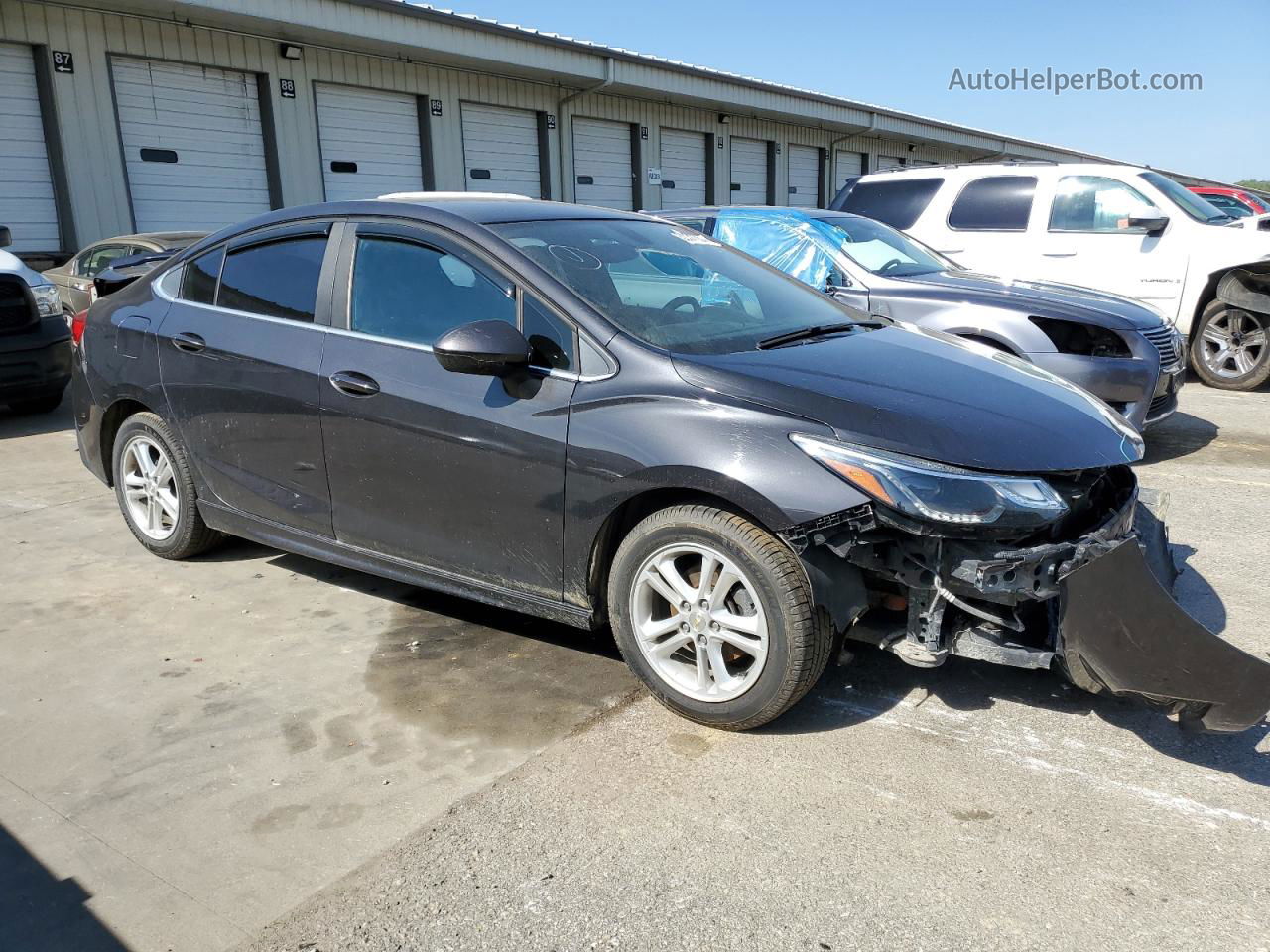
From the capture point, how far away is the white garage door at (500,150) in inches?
653

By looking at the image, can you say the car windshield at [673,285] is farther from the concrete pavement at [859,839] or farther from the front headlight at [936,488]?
the concrete pavement at [859,839]

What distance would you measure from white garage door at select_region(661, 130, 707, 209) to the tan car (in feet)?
39.4

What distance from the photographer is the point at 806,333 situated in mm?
3730

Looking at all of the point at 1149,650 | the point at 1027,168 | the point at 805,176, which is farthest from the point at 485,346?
the point at 805,176

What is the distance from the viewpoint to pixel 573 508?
3275 millimetres

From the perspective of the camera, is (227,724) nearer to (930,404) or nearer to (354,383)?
(354,383)

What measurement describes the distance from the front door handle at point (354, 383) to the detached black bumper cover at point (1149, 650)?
2.43m

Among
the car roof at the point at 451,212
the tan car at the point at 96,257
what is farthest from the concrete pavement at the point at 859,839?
the tan car at the point at 96,257

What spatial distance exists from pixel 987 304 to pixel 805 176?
20.2 metres

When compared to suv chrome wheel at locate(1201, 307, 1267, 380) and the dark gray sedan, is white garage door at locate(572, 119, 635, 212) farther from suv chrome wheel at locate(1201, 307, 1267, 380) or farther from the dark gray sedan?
the dark gray sedan

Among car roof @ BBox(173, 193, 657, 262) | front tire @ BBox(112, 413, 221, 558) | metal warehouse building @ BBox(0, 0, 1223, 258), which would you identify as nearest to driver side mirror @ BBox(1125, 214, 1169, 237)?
car roof @ BBox(173, 193, 657, 262)

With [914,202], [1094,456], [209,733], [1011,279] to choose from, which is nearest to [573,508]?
[209,733]

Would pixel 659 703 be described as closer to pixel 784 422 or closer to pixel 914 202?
pixel 784 422

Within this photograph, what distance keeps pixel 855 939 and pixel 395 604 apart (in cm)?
261
